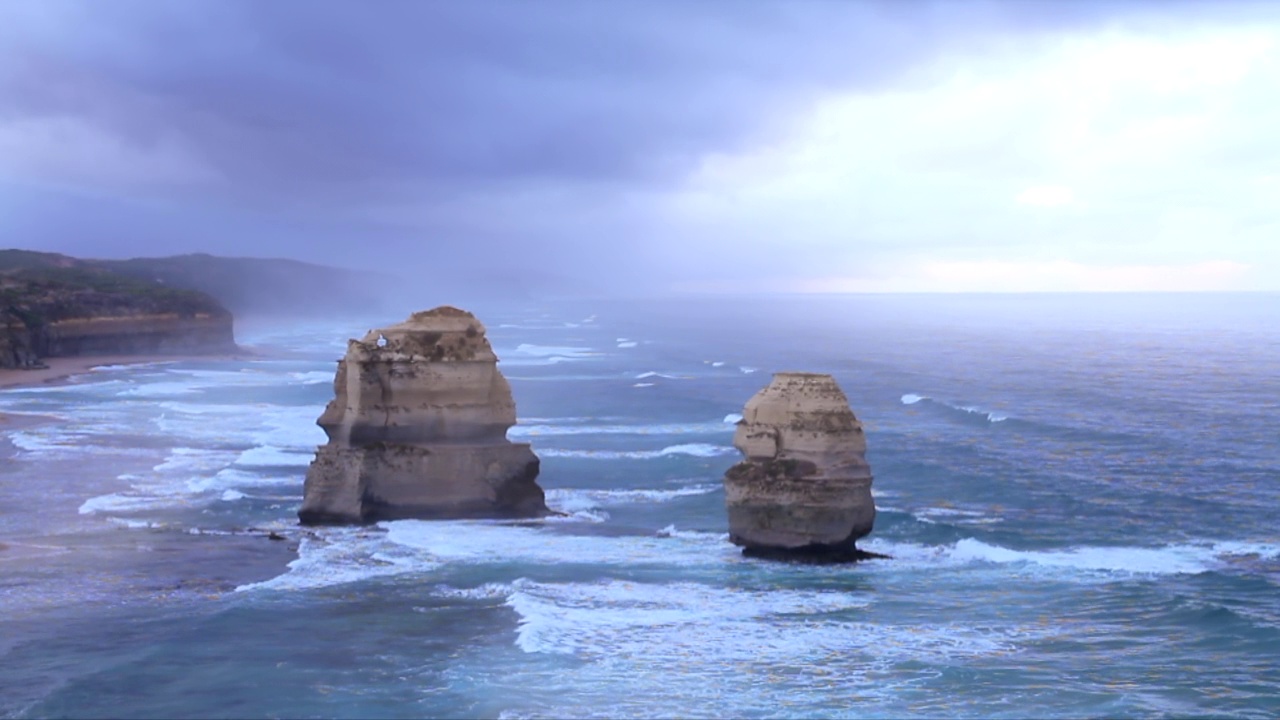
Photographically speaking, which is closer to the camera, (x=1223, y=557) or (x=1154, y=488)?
(x=1223, y=557)

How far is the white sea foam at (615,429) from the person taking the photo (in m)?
50.9

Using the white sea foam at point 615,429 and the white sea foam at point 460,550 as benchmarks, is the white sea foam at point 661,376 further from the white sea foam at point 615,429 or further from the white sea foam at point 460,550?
the white sea foam at point 460,550

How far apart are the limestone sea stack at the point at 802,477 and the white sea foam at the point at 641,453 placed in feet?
57.1

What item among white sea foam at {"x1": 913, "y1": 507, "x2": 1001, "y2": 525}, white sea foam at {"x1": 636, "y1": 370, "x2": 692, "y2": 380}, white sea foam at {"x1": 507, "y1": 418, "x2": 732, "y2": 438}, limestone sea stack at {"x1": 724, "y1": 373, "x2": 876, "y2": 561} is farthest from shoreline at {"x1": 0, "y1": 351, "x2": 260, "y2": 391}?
limestone sea stack at {"x1": 724, "y1": 373, "x2": 876, "y2": 561}

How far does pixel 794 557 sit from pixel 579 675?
814 cm

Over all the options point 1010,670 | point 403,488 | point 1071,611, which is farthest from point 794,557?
point 403,488

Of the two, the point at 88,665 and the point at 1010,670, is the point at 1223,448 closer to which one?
the point at 1010,670

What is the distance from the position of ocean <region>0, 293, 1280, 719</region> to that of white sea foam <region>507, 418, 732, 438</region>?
12.4 inches

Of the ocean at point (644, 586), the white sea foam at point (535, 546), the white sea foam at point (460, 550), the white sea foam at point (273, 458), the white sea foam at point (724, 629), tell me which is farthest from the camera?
the white sea foam at point (273, 458)

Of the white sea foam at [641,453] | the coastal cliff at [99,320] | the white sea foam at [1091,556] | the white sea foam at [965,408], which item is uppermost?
the coastal cliff at [99,320]

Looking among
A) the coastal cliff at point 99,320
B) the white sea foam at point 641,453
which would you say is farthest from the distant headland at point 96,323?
the white sea foam at point 641,453

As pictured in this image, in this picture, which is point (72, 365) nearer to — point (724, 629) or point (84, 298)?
point (84, 298)

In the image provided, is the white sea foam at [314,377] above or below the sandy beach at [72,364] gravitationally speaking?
below

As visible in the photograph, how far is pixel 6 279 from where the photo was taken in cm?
9869
